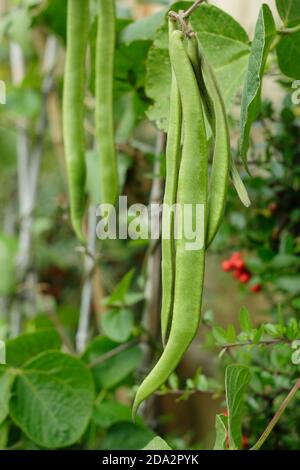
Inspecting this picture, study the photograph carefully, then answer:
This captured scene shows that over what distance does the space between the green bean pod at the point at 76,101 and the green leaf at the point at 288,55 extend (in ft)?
0.46

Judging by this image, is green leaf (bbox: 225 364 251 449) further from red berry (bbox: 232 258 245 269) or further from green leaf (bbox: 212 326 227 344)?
red berry (bbox: 232 258 245 269)

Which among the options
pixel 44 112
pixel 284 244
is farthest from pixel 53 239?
pixel 284 244

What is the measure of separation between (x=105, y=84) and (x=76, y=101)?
3 cm

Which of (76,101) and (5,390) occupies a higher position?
(76,101)

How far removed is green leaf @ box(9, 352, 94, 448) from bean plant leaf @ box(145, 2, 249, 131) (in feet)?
0.77

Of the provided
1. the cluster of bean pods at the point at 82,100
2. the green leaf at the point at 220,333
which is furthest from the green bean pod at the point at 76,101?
the green leaf at the point at 220,333

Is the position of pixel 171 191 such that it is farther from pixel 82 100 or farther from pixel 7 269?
pixel 7 269

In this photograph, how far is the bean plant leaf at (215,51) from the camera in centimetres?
44

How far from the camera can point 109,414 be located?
2.04ft

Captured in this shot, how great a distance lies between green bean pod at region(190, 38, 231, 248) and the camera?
34 centimetres

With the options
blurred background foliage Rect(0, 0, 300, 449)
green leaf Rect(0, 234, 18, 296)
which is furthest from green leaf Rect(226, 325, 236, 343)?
green leaf Rect(0, 234, 18, 296)

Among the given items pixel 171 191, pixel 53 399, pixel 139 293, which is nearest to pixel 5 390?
pixel 53 399

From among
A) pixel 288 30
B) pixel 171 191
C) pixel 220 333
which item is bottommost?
pixel 220 333
